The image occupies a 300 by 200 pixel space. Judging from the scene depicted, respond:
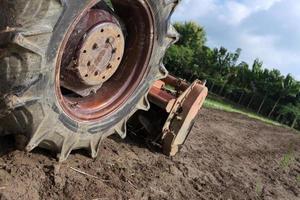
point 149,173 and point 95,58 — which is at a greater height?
point 95,58

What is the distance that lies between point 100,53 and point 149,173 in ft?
4.73

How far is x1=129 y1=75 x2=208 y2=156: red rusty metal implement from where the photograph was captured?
4.74m

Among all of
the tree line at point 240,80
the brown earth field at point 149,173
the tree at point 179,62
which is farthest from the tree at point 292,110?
the brown earth field at point 149,173

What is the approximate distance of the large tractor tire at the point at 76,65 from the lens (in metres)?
2.65

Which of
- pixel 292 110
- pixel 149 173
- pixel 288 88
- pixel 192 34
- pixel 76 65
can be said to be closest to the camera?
pixel 76 65

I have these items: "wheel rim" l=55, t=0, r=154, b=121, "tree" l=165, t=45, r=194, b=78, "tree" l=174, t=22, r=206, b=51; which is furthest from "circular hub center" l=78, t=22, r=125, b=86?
"tree" l=174, t=22, r=206, b=51

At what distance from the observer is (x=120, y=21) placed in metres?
3.60

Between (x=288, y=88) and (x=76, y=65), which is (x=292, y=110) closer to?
(x=288, y=88)

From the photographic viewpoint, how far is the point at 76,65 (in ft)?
10.4

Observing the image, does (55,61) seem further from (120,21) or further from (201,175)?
(201,175)

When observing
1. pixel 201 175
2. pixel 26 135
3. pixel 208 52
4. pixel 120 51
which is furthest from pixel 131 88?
pixel 208 52

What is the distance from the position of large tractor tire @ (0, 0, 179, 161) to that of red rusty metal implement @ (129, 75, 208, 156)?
808 millimetres

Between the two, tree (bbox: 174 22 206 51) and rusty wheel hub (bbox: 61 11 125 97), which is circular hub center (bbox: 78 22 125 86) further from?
tree (bbox: 174 22 206 51)

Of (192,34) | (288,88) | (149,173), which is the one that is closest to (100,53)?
(149,173)
